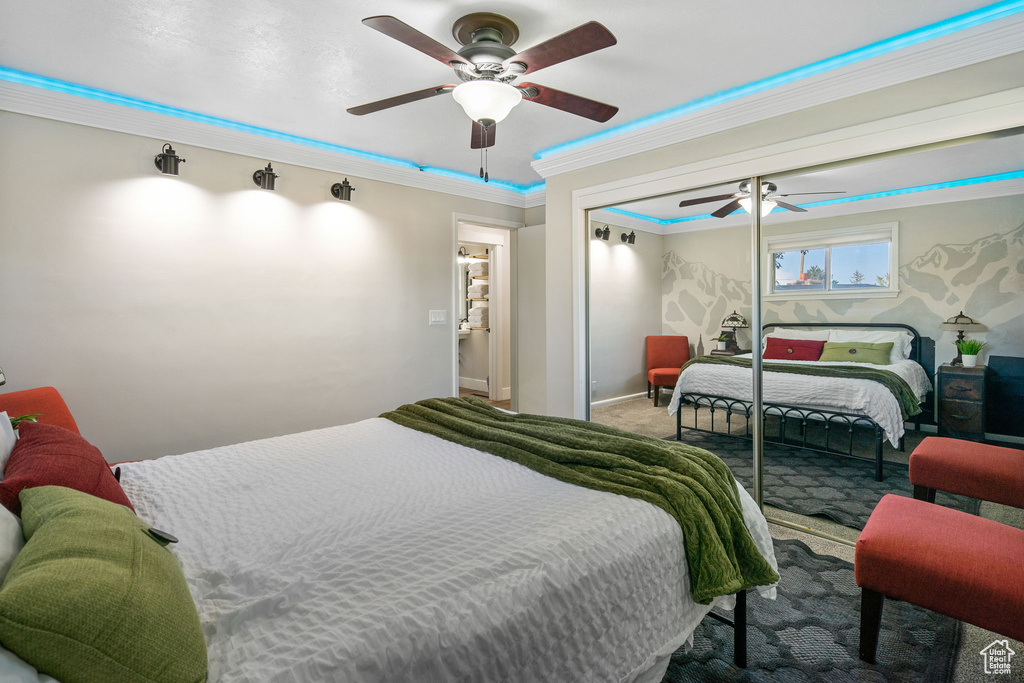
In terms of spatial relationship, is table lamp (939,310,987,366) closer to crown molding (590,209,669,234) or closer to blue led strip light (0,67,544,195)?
crown molding (590,209,669,234)

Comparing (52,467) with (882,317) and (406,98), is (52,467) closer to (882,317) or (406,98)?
(406,98)

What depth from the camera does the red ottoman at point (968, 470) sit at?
2012mm

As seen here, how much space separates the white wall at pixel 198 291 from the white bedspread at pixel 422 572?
162 cm

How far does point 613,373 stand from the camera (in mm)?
3701

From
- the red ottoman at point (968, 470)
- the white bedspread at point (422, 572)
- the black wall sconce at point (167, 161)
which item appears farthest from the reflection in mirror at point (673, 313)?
the black wall sconce at point (167, 161)

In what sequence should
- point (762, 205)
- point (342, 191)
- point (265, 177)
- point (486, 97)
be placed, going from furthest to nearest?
point (342, 191) → point (265, 177) → point (762, 205) → point (486, 97)

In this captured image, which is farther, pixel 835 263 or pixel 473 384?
pixel 473 384

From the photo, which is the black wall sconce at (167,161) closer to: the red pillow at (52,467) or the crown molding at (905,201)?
the red pillow at (52,467)

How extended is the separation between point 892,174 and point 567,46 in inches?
71.4

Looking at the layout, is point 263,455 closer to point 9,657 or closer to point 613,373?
point 9,657

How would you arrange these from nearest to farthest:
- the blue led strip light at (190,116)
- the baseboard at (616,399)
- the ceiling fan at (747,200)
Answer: the blue led strip light at (190,116) → the ceiling fan at (747,200) → the baseboard at (616,399)

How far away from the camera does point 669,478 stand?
1595mm

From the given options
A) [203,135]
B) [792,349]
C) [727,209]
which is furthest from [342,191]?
[792,349]

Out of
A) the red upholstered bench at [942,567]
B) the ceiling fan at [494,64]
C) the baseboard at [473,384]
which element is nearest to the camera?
the red upholstered bench at [942,567]
